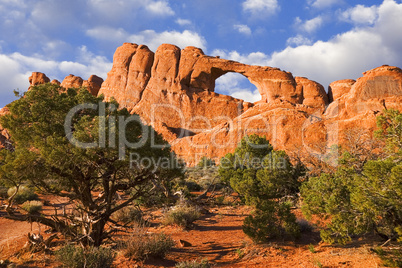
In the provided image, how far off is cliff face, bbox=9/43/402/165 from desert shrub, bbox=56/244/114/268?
111 ft

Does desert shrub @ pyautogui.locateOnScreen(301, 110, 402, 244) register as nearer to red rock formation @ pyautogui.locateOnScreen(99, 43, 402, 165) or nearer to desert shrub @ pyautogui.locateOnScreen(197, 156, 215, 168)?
desert shrub @ pyautogui.locateOnScreen(197, 156, 215, 168)

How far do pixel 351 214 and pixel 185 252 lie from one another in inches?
220

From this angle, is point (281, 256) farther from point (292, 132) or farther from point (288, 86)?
point (288, 86)

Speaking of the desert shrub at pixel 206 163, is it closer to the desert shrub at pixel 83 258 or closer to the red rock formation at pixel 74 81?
the desert shrub at pixel 83 258

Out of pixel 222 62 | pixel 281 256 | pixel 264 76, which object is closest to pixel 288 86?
pixel 264 76

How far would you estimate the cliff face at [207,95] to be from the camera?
129ft

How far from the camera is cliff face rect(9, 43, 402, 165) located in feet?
129

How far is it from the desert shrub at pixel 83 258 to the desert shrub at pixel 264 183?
4.91m

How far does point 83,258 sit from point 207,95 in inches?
1915

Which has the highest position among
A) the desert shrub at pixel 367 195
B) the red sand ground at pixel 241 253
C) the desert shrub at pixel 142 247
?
the desert shrub at pixel 367 195

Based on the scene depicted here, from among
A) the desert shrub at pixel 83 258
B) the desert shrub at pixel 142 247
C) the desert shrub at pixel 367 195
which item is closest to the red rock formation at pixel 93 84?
the desert shrub at pixel 142 247

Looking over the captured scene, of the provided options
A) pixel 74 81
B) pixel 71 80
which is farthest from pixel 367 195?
pixel 71 80

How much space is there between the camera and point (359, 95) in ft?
125

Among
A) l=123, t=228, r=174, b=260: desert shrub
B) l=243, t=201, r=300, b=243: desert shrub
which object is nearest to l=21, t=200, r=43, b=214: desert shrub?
l=123, t=228, r=174, b=260: desert shrub
